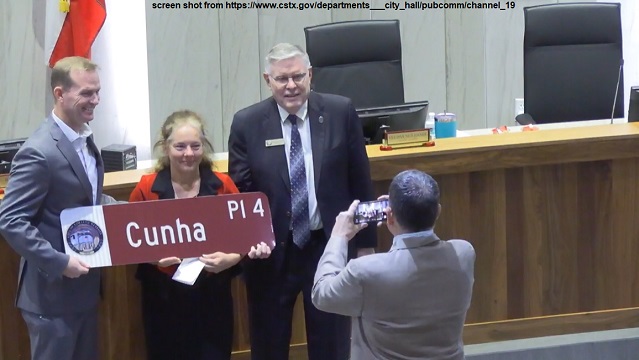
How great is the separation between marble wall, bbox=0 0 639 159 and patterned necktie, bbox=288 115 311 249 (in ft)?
10.1

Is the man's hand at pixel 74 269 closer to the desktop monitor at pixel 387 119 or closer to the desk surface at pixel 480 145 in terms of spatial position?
the desk surface at pixel 480 145

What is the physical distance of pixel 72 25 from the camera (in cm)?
618

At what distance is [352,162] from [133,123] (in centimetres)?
319

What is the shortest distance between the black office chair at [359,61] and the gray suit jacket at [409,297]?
2824 mm

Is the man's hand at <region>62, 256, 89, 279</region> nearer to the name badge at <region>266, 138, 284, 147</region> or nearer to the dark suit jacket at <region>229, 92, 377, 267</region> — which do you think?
the dark suit jacket at <region>229, 92, 377, 267</region>

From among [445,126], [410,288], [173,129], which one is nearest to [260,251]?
[173,129]

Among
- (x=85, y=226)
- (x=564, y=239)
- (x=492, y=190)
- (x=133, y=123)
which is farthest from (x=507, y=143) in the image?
(x=133, y=123)

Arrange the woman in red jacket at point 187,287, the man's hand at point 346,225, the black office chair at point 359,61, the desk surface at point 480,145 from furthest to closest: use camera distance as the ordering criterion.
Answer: the black office chair at point 359,61 < the desk surface at point 480,145 < the woman in red jacket at point 187,287 < the man's hand at point 346,225

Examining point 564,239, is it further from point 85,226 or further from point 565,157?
point 85,226

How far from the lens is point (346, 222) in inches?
115

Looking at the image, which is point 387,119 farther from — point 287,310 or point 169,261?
point 169,261

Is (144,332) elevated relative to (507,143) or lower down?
lower down

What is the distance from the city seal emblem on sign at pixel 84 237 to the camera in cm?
327

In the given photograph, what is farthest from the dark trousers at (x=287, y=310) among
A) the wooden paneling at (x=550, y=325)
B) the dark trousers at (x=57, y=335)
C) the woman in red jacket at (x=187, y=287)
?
the wooden paneling at (x=550, y=325)
